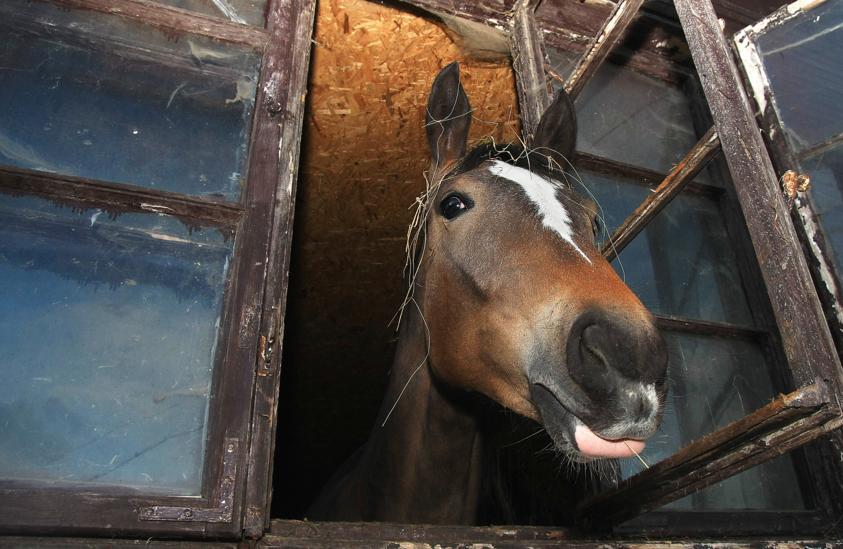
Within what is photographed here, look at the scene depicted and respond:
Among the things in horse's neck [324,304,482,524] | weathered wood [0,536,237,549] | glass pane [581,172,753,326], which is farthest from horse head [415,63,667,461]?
weathered wood [0,536,237,549]

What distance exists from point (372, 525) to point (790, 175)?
1.51 m

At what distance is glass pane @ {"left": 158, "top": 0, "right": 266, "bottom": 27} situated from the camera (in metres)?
2.20

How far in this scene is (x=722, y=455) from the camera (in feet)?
4.95

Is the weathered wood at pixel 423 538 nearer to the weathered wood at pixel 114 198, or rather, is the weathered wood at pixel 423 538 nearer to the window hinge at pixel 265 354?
the window hinge at pixel 265 354

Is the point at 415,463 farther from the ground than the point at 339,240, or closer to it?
closer to it

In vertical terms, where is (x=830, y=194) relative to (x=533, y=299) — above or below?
above

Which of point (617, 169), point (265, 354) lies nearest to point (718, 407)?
point (617, 169)

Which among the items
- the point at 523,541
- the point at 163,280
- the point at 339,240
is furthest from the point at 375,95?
the point at 523,541

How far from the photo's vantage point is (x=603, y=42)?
2658mm

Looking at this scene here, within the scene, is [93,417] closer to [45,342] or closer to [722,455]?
[45,342]

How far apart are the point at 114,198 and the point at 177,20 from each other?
2.53 ft

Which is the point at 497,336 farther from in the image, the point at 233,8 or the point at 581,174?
the point at 233,8

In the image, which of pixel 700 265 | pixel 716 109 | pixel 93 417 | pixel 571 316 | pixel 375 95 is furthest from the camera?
pixel 375 95

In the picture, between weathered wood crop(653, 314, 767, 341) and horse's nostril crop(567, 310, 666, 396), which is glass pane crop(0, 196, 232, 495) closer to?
horse's nostril crop(567, 310, 666, 396)
